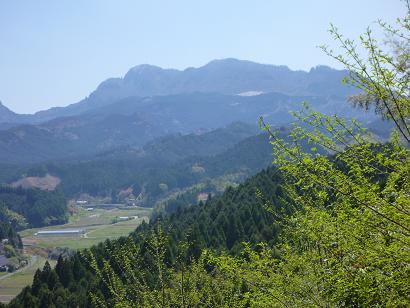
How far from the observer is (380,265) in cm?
1059

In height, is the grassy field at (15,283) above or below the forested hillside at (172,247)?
below

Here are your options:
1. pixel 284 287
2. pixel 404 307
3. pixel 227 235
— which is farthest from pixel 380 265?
pixel 227 235

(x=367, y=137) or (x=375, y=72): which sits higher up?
(x=375, y=72)

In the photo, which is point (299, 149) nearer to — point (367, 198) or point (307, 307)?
point (367, 198)

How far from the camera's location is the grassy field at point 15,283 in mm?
133125

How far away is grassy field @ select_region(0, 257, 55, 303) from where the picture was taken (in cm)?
Result: 13312

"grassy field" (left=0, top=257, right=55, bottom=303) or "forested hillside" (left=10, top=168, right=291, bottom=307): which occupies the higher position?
"forested hillside" (left=10, top=168, right=291, bottom=307)

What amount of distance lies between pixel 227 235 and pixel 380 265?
6625 cm

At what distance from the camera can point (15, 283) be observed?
149375 millimetres

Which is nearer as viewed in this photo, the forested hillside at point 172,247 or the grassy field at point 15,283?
the forested hillside at point 172,247

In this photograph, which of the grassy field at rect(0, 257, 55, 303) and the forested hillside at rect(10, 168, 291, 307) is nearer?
the forested hillside at rect(10, 168, 291, 307)

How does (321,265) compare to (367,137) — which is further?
(321,265)

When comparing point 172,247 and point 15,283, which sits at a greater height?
point 172,247

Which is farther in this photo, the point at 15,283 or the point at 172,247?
the point at 15,283
